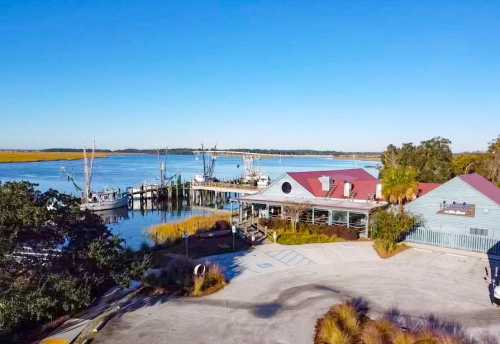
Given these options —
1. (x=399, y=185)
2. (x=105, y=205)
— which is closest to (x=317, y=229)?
(x=399, y=185)

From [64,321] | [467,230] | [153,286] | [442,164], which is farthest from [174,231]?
[442,164]

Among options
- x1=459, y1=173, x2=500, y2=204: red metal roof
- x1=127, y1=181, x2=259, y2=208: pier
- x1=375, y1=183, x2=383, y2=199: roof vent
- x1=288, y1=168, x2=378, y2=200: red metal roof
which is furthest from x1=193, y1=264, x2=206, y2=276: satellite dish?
x1=127, y1=181, x2=259, y2=208: pier

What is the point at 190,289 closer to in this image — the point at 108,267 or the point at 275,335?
the point at 108,267

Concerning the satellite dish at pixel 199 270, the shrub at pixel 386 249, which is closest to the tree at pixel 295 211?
the shrub at pixel 386 249

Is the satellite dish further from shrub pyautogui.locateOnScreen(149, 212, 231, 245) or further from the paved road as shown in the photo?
shrub pyautogui.locateOnScreen(149, 212, 231, 245)

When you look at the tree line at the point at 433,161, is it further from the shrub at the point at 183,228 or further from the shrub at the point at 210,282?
the shrub at the point at 210,282

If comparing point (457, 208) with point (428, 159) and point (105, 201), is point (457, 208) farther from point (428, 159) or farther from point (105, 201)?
point (105, 201)
